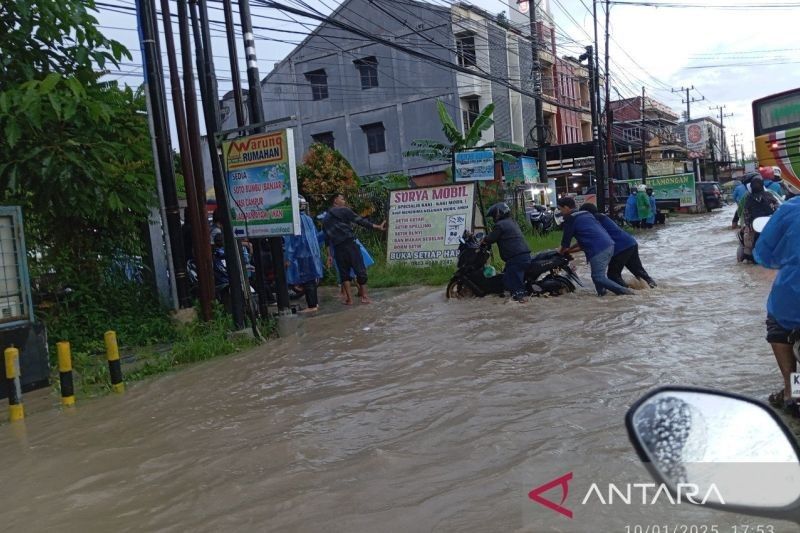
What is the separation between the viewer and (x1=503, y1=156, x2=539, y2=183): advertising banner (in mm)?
29156

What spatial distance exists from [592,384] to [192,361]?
4435mm

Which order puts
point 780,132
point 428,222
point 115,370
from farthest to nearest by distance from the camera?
point 780,132
point 428,222
point 115,370

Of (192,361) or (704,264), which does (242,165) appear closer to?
(192,361)

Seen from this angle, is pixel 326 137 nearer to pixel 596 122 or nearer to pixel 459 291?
pixel 596 122

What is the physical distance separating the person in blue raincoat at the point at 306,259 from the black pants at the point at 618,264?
425 cm

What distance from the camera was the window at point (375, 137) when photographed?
31.6 meters

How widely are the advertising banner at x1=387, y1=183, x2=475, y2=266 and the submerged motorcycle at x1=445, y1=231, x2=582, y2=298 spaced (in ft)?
8.67

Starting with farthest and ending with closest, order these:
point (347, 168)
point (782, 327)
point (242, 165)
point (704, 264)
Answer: point (347, 168) < point (704, 264) < point (242, 165) < point (782, 327)

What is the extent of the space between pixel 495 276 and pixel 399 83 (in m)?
22.1

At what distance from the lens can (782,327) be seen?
3.91 meters

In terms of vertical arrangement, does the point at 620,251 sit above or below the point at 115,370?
above

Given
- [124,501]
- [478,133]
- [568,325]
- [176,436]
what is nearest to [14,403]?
[176,436]

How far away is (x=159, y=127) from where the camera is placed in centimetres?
866

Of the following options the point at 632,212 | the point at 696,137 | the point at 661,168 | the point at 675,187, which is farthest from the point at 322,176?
the point at 696,137
